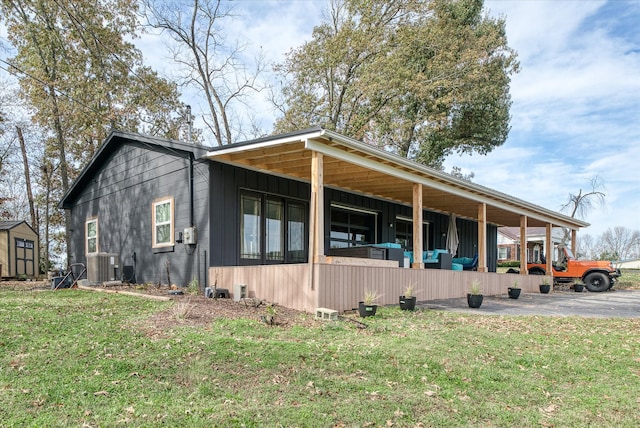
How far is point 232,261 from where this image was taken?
9.05 m

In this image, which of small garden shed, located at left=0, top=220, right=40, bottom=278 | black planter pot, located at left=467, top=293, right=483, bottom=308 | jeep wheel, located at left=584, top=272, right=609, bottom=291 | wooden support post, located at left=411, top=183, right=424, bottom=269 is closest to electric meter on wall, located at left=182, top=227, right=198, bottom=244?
wooden support post, located at left=411, top=183, right=424, bottom=269

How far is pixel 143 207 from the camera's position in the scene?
10820 mm

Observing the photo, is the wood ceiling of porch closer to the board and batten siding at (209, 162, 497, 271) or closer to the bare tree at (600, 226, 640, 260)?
the board and batten siding at (209, 162, 497, 271)

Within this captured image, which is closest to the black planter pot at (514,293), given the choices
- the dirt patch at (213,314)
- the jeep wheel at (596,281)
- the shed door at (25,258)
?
the jeep wheel at (596,281)

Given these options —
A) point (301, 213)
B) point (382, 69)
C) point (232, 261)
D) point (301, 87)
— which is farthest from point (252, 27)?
point (232, 261)

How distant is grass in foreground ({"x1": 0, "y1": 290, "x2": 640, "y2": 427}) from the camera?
10.3 feet

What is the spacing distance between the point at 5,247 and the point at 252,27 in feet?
43.0

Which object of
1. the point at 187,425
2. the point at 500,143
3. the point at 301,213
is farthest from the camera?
the point at 500,143

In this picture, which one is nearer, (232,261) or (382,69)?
(232,261)

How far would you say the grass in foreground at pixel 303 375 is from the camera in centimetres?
314

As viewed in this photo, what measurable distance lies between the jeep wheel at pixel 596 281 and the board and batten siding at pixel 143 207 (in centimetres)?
1297

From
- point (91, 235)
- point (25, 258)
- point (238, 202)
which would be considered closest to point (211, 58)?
point (91, 235)

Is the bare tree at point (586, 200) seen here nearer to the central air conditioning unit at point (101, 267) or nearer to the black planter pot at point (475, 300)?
the black planter pot at point (475, 300)

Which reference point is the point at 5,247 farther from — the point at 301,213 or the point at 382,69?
the point at 382,69
